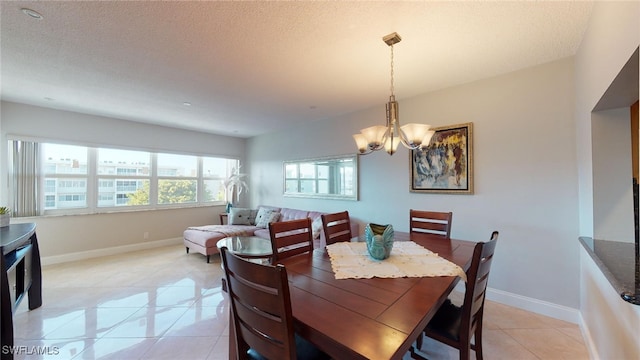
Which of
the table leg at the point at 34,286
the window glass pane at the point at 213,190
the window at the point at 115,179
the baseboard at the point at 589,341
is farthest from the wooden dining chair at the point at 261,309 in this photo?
the window glass pane at the point at 213,190

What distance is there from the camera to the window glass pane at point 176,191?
5.05m

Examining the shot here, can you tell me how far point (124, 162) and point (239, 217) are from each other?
2359 millimetres

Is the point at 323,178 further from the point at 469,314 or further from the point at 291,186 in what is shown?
the point at 469,314

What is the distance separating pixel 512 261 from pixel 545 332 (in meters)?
0.65

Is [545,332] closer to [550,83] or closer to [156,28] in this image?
[550,83]

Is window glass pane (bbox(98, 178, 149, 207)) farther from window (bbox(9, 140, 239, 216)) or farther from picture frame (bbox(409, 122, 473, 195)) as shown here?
picture frame (bbox(409, 122, 473, 195))

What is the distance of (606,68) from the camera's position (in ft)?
4.63

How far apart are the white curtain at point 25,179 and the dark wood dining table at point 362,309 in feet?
15.3

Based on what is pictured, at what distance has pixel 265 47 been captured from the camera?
6.81ft

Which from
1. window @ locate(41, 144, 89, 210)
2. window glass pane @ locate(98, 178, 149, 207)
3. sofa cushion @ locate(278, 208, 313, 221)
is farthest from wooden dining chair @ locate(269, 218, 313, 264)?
window @ locate(41, 144, 89, 210)

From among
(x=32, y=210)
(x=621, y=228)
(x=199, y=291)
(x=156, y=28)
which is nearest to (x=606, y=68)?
(x=621, y=228)

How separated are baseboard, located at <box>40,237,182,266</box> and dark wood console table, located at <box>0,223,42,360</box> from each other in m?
1.68

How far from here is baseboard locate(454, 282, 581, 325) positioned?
224 cm

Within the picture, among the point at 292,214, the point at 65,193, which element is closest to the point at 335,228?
the point at 292,214
